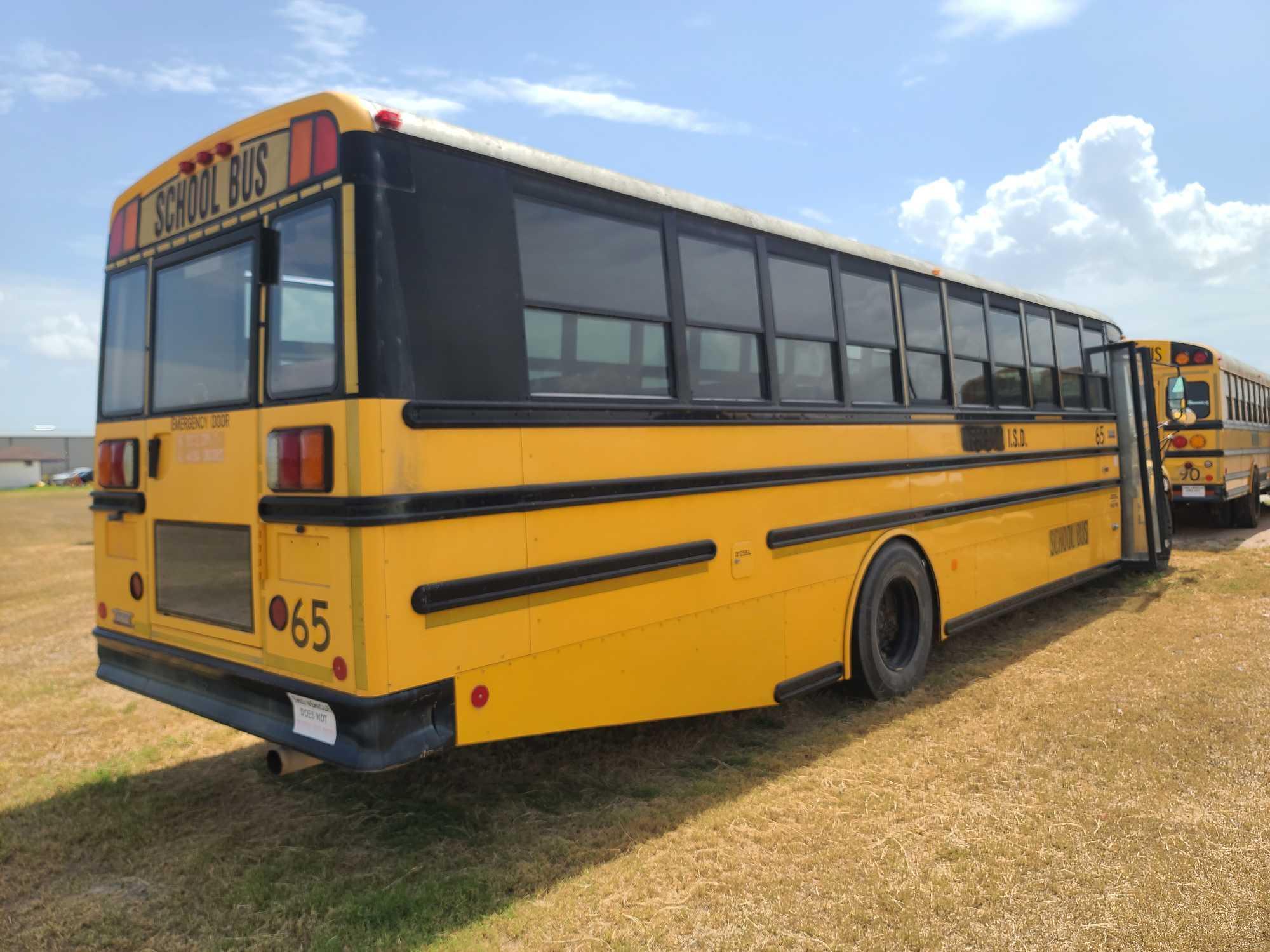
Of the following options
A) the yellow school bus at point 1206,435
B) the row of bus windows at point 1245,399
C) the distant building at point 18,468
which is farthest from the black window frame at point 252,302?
the distant building at point 18,468

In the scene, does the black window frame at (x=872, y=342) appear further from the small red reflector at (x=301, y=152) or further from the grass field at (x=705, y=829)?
the small red reflector at (x=301, y=152)

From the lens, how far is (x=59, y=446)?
79562 millimetres

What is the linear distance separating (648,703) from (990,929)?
150 centimetres

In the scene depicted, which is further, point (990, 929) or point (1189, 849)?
point (1189, 849)

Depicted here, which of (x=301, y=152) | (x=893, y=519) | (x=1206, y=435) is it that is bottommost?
(x=893, y=519)

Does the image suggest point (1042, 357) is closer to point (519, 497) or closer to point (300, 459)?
point (519, 497)

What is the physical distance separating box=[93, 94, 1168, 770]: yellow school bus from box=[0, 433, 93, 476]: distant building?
8033 centimetres

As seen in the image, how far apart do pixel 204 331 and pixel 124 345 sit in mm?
759

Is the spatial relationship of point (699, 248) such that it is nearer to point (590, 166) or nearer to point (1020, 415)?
point (590, 166)

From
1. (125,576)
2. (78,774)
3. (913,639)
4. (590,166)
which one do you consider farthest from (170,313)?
(913,639)

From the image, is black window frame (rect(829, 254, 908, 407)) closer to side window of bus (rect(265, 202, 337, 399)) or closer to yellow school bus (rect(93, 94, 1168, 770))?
yellow school bus (rect(93, 94, 1168, 770))

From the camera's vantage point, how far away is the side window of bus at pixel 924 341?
5441 mm

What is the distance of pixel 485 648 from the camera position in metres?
3.16

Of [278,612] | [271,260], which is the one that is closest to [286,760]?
[278,612]
